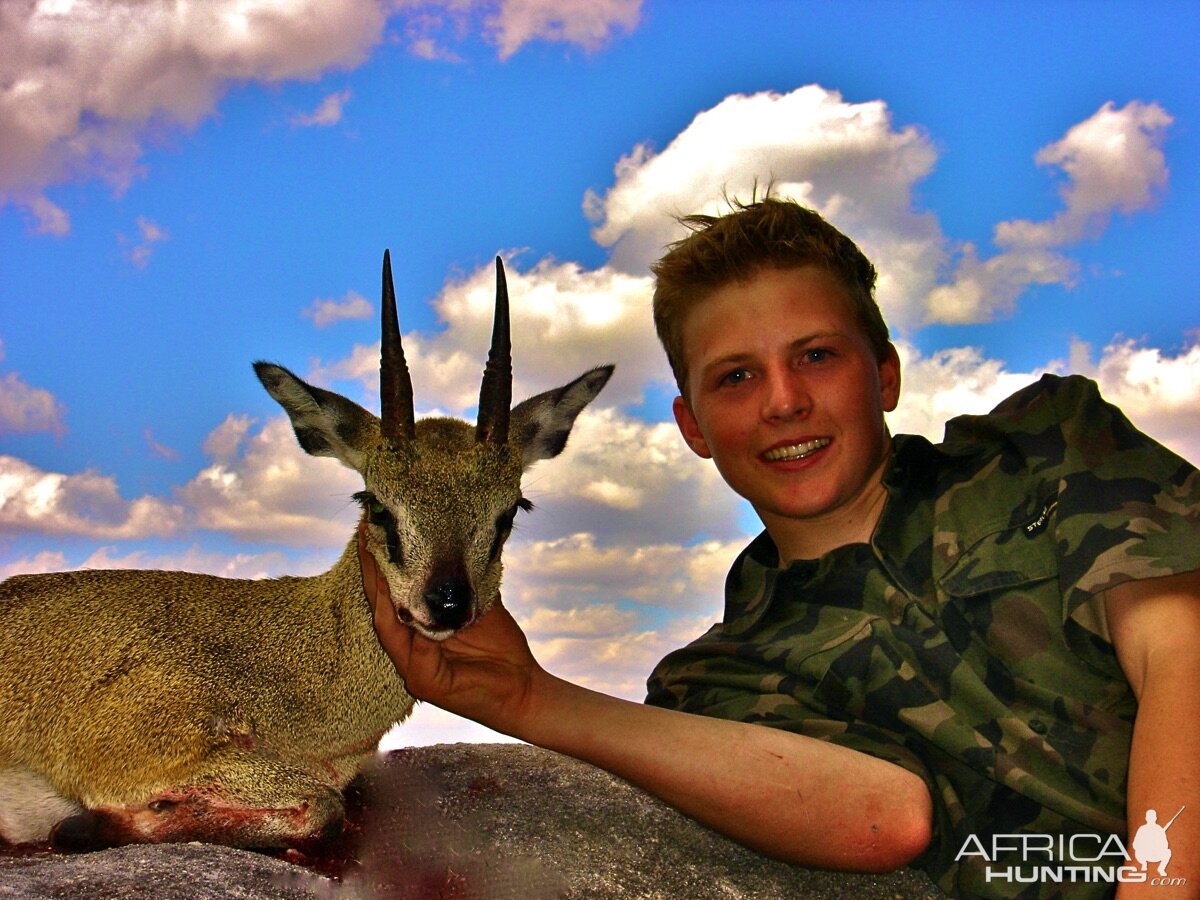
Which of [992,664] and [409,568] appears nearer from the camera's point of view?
[992,664]

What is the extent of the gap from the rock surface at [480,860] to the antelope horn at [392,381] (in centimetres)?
214

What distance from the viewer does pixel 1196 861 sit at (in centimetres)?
378

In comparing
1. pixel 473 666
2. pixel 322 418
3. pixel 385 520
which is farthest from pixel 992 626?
pixel 322 418

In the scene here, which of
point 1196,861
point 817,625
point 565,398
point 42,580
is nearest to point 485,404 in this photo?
point 565,398

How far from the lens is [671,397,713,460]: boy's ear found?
5.98 m

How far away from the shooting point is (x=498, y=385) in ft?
18.5

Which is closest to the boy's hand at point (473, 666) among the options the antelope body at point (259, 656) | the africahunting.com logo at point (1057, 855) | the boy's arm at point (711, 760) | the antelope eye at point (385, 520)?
the boy's arm at point (711, 760)

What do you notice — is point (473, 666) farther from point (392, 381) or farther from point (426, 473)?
point (392, 381)

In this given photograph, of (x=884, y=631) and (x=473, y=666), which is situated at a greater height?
(x=884, y=631)

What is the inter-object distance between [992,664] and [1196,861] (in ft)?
3.62

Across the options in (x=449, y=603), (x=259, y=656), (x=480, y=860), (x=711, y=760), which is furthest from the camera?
(x=259, y=656)

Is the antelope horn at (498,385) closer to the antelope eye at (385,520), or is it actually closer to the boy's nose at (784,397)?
the antelope eye at (385,520)

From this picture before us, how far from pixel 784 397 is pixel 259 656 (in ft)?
11.0

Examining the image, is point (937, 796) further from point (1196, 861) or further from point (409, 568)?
point (409, 568)
